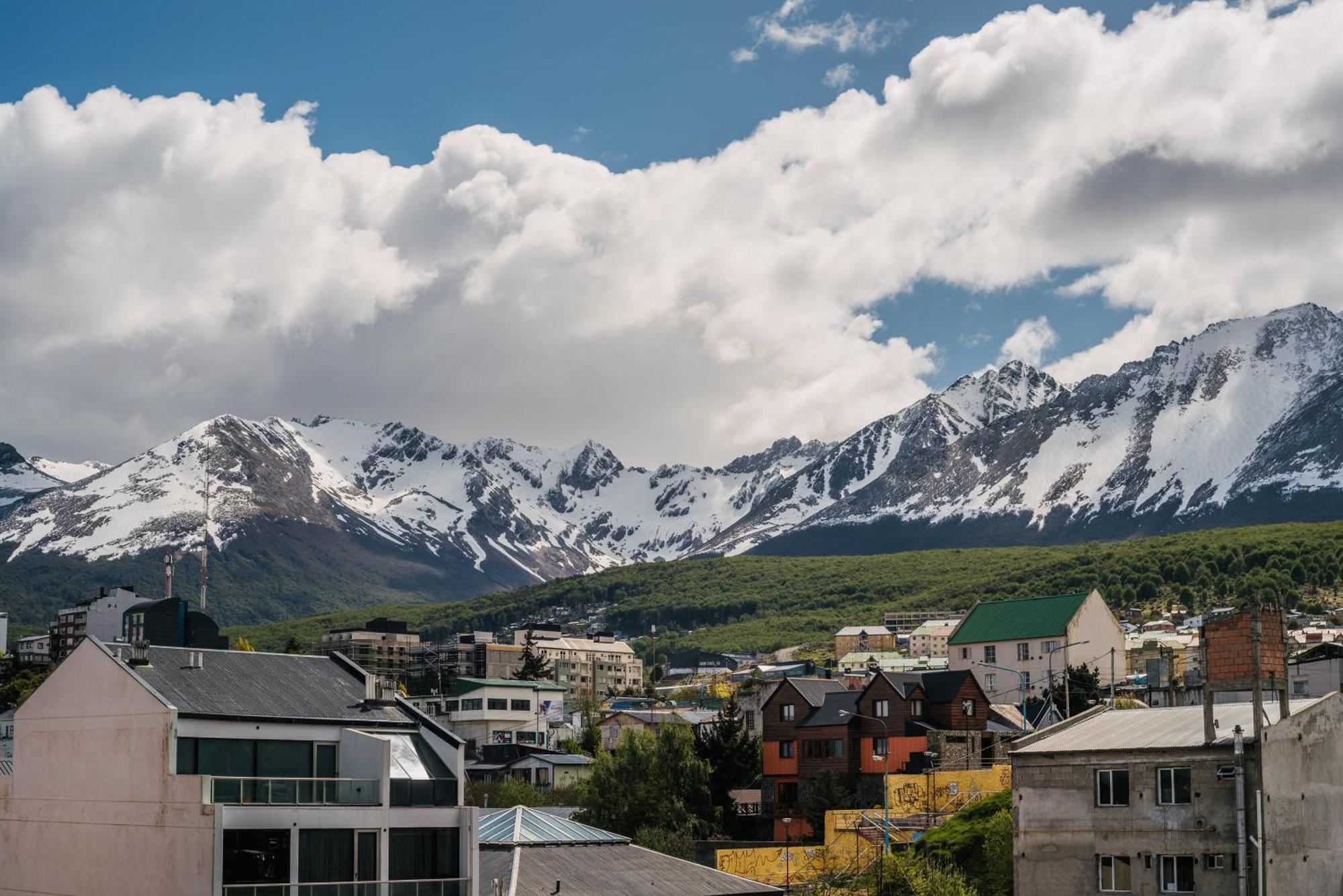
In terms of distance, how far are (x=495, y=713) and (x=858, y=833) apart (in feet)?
328

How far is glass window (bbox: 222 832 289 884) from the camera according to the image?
4531 centimetres

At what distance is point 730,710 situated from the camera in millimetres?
100750

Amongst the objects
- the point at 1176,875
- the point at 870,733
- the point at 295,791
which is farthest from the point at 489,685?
the point at 1176,875

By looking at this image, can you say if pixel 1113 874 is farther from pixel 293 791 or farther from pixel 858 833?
pixel 858 833

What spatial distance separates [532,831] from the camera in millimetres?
55938

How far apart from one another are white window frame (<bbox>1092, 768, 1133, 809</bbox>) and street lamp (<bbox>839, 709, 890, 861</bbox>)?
20.9 m

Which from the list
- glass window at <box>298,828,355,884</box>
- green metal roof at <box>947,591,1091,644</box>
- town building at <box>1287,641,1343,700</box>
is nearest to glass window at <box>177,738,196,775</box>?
glass window at <box>298,828,355,884</box>

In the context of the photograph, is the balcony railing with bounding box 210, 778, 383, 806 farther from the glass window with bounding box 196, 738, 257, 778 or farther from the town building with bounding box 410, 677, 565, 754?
the town building with bounding box 410, 677, 565, 754

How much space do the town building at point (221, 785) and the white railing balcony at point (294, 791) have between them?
0.04m

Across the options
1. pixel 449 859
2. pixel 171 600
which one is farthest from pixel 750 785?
pixel 171 600

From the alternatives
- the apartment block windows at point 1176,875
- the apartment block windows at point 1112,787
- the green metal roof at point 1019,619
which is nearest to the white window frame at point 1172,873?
the apartment block windows at point 1176,875

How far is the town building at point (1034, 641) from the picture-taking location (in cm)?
14312

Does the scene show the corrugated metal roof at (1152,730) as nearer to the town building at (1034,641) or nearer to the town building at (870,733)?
the town building at (870,733)

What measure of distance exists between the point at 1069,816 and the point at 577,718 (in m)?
151
